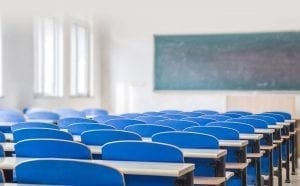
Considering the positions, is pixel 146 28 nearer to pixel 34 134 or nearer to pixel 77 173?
pixel 34 134

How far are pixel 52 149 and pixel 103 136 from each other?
0.87 metres

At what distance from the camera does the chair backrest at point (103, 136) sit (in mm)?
3678

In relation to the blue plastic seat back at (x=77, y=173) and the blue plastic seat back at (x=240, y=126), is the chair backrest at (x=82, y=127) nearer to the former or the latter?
the blue plastic seat back at (x=240, y=126)

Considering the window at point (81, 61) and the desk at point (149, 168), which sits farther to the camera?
the window at point (81, 61)

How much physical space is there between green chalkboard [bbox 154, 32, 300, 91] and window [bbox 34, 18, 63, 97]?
2.27 meters

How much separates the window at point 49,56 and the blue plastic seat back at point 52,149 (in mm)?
7789

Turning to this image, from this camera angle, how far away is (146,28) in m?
12.7

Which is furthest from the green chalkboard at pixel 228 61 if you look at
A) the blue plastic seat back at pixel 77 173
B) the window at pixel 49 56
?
the blue plastic seat back at pixel 77 173

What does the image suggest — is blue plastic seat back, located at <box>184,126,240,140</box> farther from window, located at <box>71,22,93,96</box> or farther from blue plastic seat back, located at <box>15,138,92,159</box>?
window, located at <box>71,22,93,96</box>

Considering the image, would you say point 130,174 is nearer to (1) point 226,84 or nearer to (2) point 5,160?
(2) point 5,160

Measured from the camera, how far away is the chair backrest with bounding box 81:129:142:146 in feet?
12.1

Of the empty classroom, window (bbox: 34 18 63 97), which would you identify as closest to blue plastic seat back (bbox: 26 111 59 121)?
the empty classroom

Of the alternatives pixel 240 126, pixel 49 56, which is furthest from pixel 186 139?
pixel 49 56

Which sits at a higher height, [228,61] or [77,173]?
[228,61]
